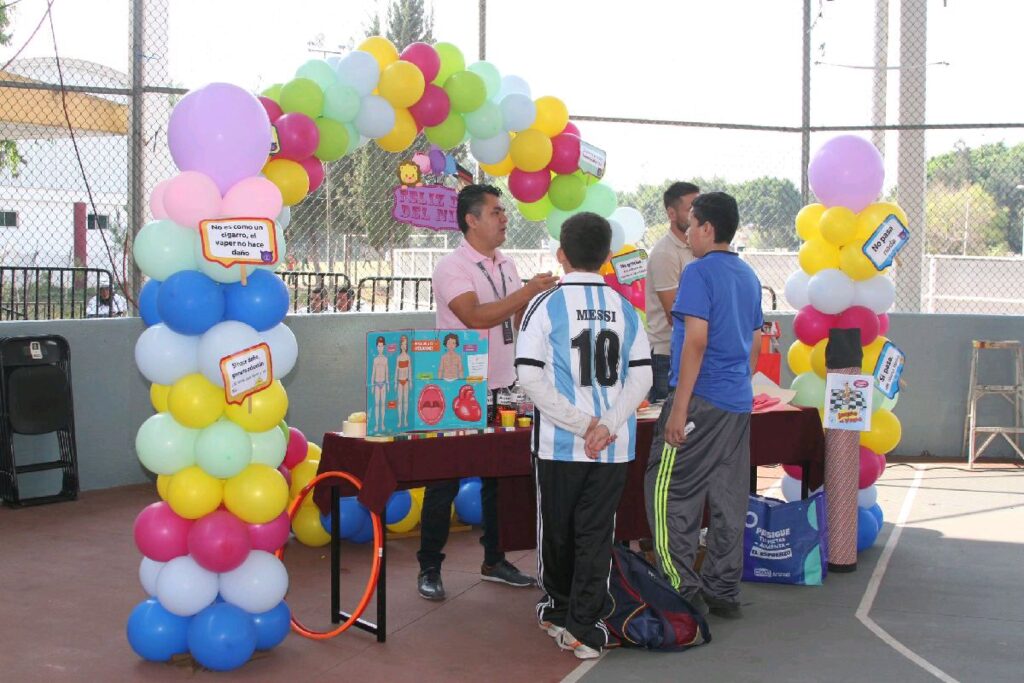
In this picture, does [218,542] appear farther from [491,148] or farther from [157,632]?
[491,148]

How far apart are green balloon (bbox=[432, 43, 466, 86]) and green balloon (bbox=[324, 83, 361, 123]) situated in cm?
63

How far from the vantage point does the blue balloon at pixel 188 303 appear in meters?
4.45

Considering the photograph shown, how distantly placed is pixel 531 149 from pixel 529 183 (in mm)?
266

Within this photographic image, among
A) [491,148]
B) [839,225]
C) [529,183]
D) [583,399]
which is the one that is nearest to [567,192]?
[529,183]

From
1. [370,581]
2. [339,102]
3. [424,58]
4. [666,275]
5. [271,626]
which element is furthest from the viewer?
[424,58]

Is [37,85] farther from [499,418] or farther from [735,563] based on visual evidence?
[735,563]

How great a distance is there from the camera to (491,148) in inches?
265

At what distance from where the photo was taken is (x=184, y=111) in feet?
14.8

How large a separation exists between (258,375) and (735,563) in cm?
237

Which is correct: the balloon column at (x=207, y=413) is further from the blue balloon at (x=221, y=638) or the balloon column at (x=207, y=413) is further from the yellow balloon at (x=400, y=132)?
the yellow balloon at (x=400, y=132)

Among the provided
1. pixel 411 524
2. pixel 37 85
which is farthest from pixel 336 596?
pixel 37 85

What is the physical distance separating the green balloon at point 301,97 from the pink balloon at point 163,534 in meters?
2.25

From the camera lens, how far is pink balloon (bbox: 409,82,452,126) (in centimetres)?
634

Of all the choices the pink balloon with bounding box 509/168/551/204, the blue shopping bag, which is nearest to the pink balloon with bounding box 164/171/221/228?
the pink balloon with bounding box 509/168/551/204
